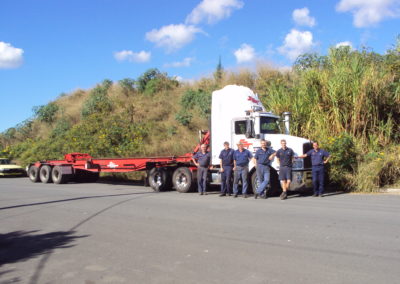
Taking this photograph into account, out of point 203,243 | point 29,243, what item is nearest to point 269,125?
point 203,243

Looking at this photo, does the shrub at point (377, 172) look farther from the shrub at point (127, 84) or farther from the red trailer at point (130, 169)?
the shrub at point (127, 84)

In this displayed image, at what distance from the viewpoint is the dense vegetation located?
1337 cm

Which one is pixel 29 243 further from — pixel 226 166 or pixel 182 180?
pixel 182 180

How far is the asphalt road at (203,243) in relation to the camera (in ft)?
15.3

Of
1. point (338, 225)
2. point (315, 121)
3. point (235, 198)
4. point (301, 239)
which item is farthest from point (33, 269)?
point (315, 121)

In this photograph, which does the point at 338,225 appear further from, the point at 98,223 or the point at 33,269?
the point at 33,269

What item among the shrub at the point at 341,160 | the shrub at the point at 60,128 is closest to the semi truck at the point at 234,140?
the shrub at the point at 341,160

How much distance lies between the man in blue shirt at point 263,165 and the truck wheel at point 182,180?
279 cm

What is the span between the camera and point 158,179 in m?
14.4

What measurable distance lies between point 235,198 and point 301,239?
5.63m

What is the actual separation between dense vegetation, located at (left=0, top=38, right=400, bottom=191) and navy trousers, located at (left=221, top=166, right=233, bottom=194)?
11.6 feet

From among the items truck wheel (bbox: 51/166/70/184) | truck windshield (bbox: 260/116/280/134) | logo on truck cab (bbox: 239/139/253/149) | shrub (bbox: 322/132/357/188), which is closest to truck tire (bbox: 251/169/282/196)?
logo on truck cab (bbox: 239/139/253/149)

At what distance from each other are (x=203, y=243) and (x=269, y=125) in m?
7.29

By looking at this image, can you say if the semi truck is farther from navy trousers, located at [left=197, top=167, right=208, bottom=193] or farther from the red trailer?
navy trousers, located at [left=197, top=167, right=208, bottom=193]
